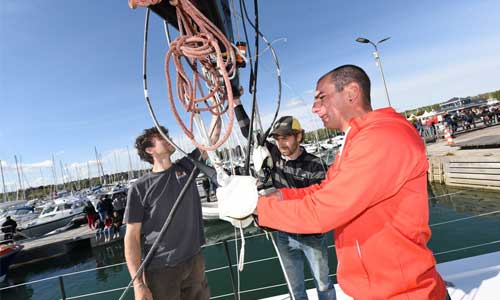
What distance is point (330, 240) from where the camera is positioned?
8.82 metres

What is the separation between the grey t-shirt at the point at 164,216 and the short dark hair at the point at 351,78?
126cm

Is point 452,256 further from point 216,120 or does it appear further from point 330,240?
point 216,120

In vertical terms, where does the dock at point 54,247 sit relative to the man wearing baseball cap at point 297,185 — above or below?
below

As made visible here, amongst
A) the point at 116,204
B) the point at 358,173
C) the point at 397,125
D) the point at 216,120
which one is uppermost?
the point at 216,120

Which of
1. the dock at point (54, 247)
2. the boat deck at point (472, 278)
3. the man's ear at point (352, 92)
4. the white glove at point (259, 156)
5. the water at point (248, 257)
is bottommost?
the water at point (248, 257)

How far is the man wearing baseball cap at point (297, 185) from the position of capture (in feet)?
7.38

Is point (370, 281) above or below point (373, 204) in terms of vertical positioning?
below

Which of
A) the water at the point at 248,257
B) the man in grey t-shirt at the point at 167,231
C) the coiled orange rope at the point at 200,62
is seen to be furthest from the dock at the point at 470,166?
the coiled orange rope at the point at 200,62

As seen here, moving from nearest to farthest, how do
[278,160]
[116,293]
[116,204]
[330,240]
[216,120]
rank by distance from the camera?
[216,120], [278,160], [116,293], [330,240], [116,204]

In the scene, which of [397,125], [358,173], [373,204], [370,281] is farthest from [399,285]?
[397,125]

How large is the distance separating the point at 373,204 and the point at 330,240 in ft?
27.8

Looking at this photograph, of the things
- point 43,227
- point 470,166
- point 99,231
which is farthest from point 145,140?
point 43,227

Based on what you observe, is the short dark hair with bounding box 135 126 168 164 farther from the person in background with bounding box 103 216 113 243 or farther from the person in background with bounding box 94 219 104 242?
the person in background with bounding box 94 219 104 242

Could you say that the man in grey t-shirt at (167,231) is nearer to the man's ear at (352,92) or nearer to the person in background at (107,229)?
the man's ear at (352,92)
